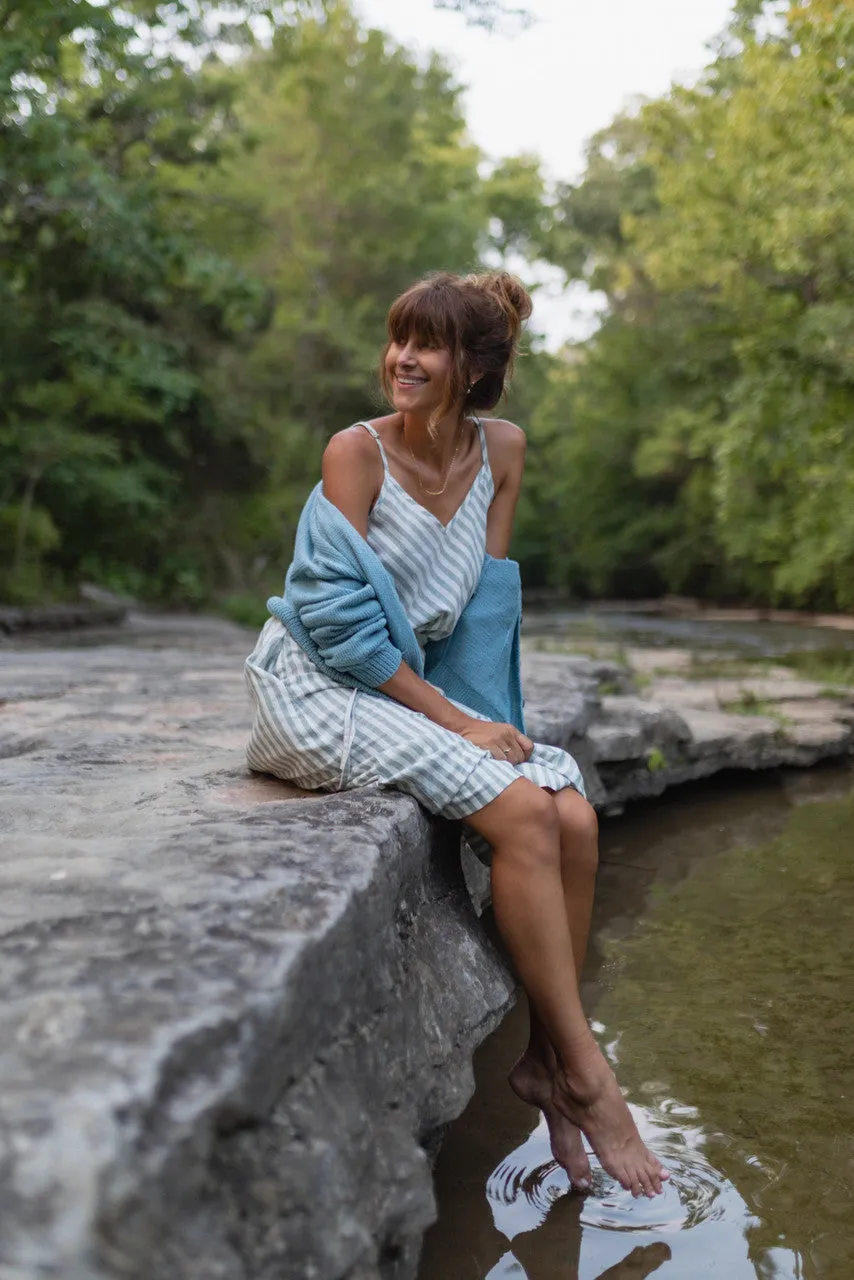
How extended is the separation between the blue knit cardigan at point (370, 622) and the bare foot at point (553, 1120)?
0.82m

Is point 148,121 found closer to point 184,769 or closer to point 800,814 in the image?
point 800,814

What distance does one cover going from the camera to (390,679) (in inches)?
101

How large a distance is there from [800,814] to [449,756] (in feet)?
11.0

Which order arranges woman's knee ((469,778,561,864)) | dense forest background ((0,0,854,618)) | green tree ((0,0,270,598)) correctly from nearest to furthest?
woman's knee ((469,778,561,864)) → green tree ((0,0,270,598)) → dense forest background ((0,0,854,618))

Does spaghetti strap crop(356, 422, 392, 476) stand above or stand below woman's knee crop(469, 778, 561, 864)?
above

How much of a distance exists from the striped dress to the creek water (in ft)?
2.33

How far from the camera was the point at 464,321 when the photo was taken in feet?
8.86

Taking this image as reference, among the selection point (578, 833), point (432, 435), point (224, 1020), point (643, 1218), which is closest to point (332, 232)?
point (432, 435)

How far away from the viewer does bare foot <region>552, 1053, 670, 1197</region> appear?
217 cm

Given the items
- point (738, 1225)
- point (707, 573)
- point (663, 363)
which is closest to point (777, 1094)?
point (738, 1225)

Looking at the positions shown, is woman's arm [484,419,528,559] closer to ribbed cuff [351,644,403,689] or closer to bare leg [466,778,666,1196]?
ribbed cuff [351,644,403,689]

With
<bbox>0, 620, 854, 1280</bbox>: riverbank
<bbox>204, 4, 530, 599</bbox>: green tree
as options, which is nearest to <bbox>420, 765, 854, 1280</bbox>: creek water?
<bbox>0, 620, 854, 1280</bbox>: riverbank

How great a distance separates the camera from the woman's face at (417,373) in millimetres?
2717

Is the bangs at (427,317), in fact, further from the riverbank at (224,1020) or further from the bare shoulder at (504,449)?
the riverbank at (224,1020)
